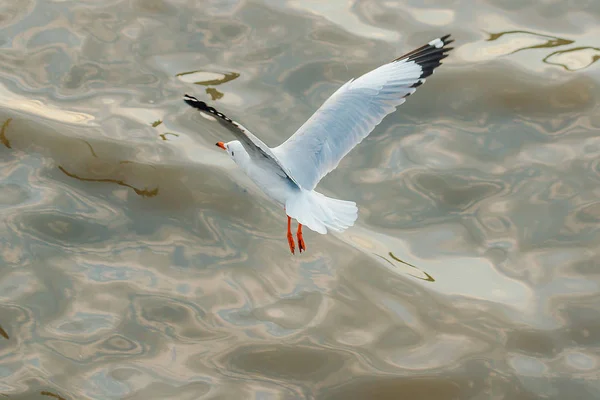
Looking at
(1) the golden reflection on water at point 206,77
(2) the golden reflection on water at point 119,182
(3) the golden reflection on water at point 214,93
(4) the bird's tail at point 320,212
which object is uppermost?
(4) the bird's tail at point 320,212

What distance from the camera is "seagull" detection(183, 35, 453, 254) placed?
4.20 m

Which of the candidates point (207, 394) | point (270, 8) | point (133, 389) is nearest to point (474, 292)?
point (207, 394)

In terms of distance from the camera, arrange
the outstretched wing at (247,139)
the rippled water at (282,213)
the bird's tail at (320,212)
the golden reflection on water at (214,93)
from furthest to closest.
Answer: the golden reflection on water at (214,93), the rippled water at (282,213), the bird's tail at (320,212), the outstretched wing at (247,139)

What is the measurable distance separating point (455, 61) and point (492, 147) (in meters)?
0.95

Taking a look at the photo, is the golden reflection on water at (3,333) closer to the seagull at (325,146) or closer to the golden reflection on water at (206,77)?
the seagull at (325,146)

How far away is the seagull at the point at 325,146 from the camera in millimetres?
4203

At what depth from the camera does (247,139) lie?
3990mm

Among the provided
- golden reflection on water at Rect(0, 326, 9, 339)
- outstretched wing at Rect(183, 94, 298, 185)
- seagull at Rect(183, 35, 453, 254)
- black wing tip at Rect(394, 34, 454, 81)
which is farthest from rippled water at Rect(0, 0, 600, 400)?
outstretched wing at Rect(183, 94, 298, 185)

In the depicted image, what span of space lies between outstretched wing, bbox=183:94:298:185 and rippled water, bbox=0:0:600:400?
0.86m

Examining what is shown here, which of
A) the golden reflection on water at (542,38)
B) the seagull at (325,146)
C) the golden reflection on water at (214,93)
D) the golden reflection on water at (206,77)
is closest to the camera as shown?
the seagull at (325,146)

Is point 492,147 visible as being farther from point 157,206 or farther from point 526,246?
point 157,206

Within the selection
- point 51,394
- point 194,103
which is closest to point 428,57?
point 194,103

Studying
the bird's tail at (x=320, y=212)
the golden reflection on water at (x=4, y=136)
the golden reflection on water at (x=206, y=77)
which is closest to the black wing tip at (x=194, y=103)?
the bird's tail at (x=320, y=212)

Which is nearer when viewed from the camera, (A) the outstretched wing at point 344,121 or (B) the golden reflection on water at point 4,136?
(A) the outstretched wing at point 344,121
